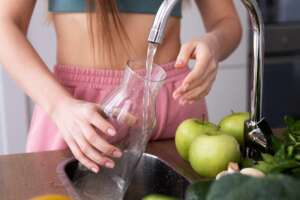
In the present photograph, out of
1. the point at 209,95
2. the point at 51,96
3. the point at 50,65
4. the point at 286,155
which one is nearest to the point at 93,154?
the point at 51,96

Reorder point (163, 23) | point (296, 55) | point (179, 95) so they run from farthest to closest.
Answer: point (296, 55), point (179, 95), point (163, 23)

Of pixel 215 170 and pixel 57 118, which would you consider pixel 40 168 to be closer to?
pixel 57 118

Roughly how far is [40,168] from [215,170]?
24cm

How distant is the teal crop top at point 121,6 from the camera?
0.91 meters

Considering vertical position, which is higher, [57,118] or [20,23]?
[20,23]

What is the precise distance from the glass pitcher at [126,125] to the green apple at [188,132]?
7 cm

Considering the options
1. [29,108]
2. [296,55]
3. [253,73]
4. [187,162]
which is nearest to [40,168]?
[187,162]

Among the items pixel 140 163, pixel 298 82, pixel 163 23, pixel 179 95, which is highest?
pixel 163 23

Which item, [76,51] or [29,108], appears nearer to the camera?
[76,51]

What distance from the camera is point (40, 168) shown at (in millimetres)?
747

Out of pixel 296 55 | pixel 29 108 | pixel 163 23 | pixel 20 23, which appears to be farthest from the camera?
pixel 296 55

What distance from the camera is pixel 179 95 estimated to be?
2.34 ft

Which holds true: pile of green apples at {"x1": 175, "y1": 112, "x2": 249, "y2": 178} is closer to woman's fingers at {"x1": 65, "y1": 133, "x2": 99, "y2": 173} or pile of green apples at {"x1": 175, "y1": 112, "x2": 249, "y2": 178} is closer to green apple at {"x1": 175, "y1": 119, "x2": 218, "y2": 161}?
green apple at {"x1": 175, "y1": 119, "x2": 218, "y2": 161}

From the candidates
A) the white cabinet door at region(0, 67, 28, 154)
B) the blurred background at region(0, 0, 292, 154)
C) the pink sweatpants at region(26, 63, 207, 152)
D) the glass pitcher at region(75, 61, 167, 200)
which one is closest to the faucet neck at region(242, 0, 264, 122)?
the glass pitcher at region(75, 61, 167, 200)
